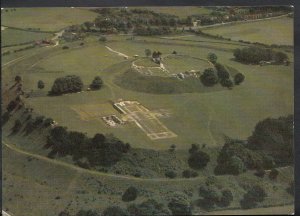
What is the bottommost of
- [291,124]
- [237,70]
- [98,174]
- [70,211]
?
[70,211]

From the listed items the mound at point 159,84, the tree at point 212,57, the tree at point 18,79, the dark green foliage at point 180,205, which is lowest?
the dark green foliage at point 180,205

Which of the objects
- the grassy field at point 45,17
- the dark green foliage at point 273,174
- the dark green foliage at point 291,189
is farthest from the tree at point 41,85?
the dark green foliage at point 291,189

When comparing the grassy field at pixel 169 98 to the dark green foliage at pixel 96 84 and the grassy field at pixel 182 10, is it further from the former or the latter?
the grassy field at pixel 182 10

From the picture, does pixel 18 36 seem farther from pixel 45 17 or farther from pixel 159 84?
pixel 159 84

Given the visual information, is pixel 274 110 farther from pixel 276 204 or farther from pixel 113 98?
pixel 113 98

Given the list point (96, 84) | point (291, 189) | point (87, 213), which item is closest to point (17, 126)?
point (96, 84)

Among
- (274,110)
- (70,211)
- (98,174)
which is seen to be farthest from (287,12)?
(70,211)

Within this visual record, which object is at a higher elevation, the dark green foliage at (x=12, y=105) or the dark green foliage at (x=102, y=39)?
the dark green foliage at (x=102, y=39)
